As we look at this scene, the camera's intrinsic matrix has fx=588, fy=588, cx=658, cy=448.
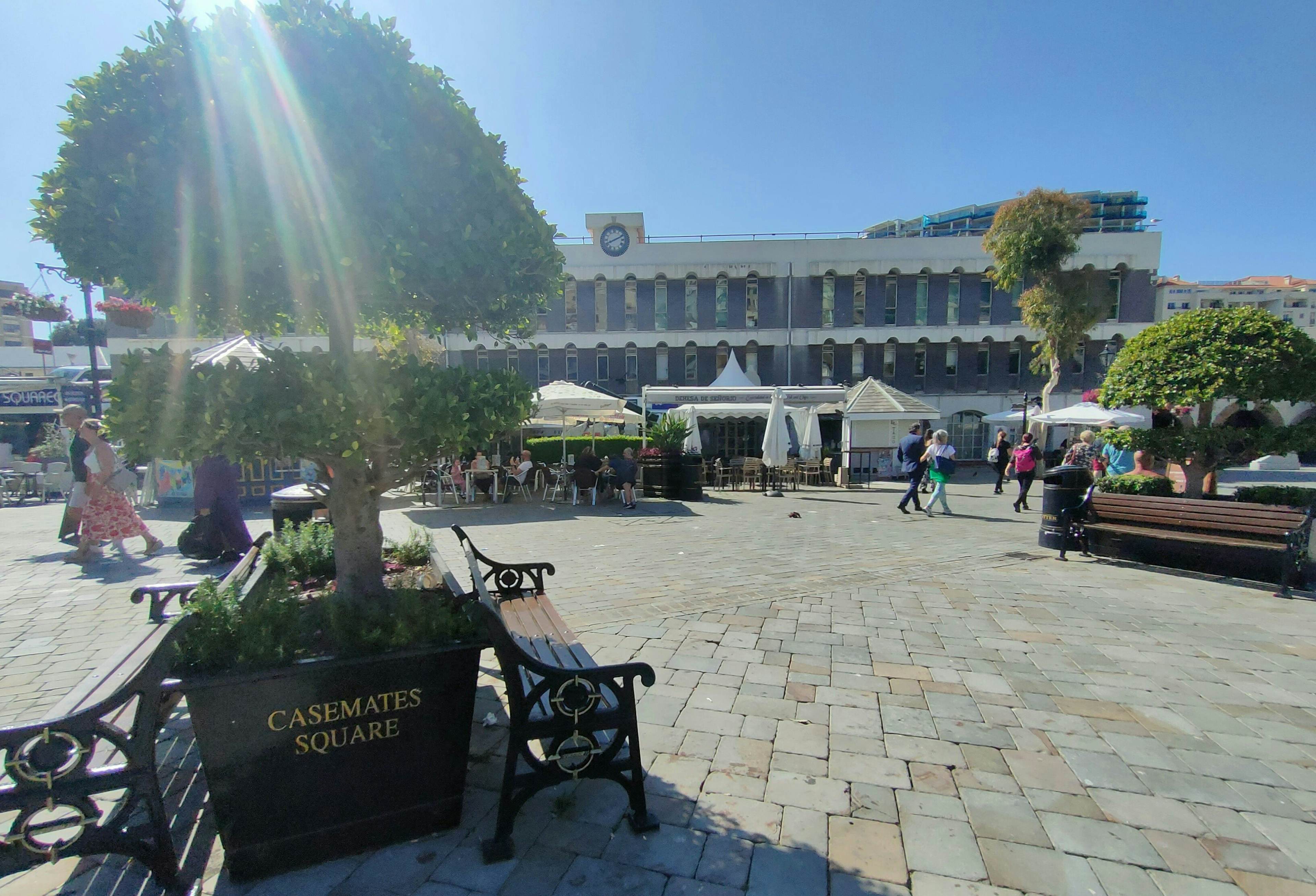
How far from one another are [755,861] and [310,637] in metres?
1.79

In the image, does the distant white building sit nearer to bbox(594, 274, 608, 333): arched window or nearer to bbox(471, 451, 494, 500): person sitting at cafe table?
bbox(594, 274, 608, 333): arched window

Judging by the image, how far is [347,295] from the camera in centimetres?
243

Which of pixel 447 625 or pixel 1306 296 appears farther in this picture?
pixel 1306 296

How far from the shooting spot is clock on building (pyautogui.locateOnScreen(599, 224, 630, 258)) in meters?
26.5

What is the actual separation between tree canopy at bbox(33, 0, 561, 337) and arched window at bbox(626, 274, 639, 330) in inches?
979

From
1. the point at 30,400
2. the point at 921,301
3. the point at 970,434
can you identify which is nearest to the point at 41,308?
the point at 30,400

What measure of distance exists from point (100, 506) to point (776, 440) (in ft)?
38.7

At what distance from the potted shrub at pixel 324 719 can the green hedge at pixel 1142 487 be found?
299 inches

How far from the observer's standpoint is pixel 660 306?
88.5ft

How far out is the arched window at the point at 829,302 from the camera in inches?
1044

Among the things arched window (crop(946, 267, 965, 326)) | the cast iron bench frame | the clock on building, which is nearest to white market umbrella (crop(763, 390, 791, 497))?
the cast iron bench frame

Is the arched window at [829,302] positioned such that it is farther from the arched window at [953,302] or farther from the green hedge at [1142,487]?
the green hedge at [1142,487]

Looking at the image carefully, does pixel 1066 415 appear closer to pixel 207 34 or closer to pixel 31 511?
pixel 207 34

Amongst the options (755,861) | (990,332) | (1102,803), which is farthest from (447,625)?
(990,332)
